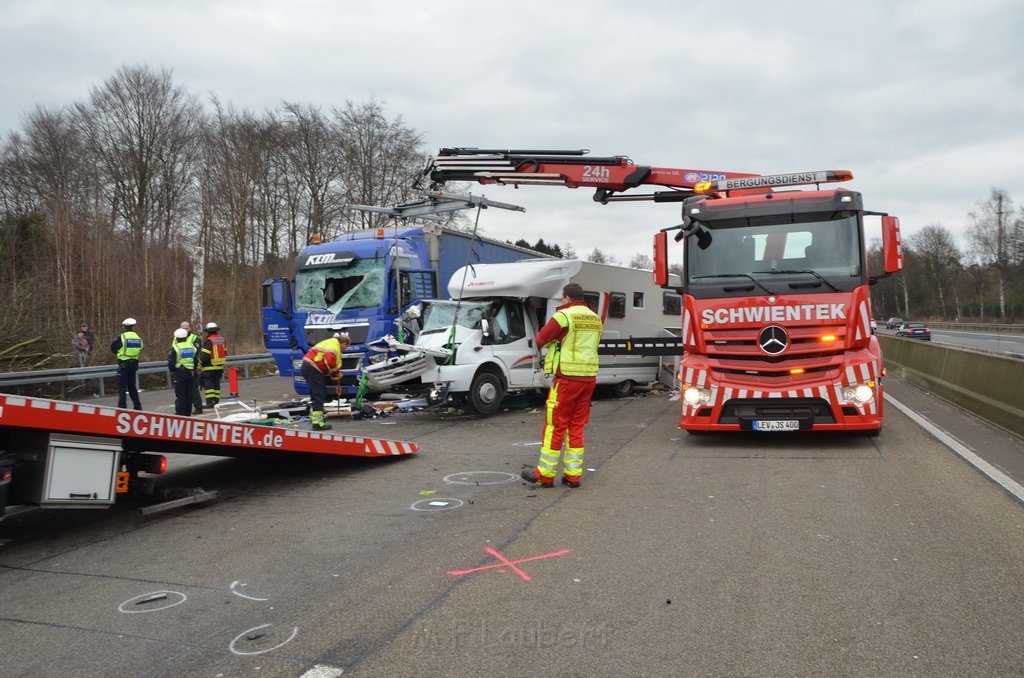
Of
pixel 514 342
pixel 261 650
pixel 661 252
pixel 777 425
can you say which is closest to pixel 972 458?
pixel 777 425

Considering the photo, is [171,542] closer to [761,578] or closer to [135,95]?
[761,578]

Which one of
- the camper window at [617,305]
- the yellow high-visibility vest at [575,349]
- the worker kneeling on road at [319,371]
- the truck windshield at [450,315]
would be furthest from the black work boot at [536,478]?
the camper window at [617,305]

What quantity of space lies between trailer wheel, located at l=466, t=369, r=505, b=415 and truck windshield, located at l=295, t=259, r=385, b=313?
2.95 meters

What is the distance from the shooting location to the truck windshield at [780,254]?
8766 mm

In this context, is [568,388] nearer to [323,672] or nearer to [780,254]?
[780,254]

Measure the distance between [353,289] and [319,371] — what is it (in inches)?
156

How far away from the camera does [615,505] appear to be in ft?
20.0

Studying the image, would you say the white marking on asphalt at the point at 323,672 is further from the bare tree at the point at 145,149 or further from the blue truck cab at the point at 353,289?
the bare tree at the point at 145,149

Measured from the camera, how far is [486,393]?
12562 millimetres

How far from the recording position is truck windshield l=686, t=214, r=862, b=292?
28.8 feet

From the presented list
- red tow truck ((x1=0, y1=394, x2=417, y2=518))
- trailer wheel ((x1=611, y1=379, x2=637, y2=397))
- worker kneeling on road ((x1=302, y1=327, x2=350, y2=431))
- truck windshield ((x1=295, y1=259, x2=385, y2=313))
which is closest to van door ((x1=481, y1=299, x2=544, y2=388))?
worker kneeling on road ((x1=302, y1=327, x2=350, y2=431))

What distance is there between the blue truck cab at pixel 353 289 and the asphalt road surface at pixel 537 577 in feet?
22.8

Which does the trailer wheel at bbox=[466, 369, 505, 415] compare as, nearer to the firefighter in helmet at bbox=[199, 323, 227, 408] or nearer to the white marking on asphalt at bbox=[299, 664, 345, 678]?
the firefighter in helmet at bbox=[199, 323, 227, 408]

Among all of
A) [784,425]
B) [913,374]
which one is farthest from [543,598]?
[913,374]
